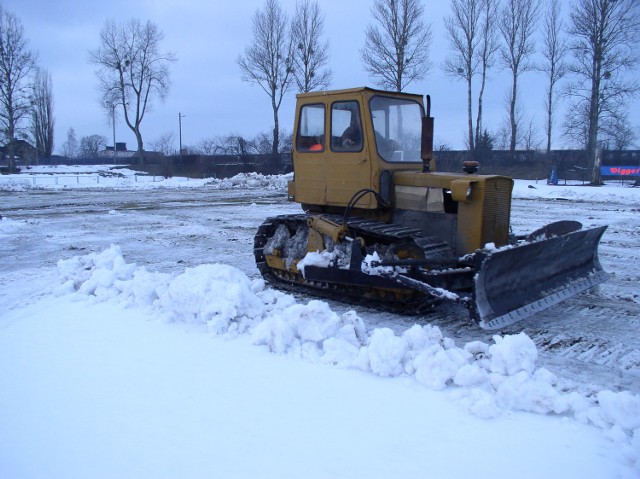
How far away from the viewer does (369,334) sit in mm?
5387

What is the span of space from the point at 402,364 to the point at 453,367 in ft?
1.36

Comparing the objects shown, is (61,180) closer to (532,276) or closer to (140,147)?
(140,147)

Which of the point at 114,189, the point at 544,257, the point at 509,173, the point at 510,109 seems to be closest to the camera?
the point at 544,257

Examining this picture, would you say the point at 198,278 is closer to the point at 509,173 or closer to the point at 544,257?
the point at 544,257

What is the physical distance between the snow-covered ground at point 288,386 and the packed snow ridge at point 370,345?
1cm

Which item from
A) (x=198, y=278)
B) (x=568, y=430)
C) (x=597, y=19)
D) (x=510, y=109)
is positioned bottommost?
(x=568, y=430)

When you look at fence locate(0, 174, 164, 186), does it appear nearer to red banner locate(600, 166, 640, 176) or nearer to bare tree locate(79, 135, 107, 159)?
red banner locate(600, 166, 640, 176)

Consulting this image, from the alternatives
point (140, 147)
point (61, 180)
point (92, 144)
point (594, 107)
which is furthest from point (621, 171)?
point (92, 144)

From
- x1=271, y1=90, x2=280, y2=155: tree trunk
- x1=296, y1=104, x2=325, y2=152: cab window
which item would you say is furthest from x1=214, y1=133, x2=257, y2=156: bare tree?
x1=296, y1=104, x2=325, y2=152: cab window

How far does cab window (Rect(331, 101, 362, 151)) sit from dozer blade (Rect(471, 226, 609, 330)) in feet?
7.33

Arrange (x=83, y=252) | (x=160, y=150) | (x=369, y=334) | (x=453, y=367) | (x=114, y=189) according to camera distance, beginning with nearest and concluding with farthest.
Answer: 1. (x=453, y=367)
2. (x=369, y=334)
3. (x=83, y=252)
4. (x=114, y=189)
5. (x=160, y=150)

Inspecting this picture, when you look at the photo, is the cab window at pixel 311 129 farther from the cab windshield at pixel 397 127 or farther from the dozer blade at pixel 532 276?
the dozer blade at pixel 532 276

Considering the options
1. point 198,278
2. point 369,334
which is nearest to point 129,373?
point 198,278

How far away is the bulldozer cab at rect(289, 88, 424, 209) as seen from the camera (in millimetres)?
6855
